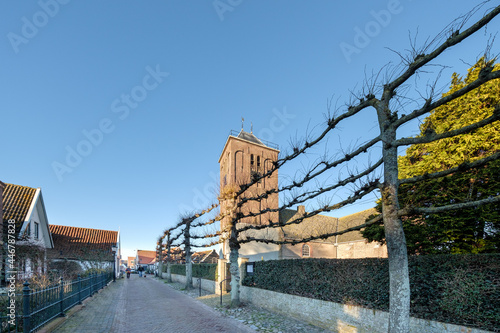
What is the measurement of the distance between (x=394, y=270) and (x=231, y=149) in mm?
32501

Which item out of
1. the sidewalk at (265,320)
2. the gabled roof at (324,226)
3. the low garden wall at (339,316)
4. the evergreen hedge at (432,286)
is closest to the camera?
the evergreen hedge at (432,286)

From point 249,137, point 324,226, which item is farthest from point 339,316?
point 249,137

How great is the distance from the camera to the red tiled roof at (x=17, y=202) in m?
18.5

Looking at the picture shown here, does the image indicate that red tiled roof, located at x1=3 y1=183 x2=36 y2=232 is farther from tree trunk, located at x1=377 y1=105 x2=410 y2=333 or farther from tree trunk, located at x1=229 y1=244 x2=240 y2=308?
tree trunk, located at x1=377 y1=105 x2=410 y2=333

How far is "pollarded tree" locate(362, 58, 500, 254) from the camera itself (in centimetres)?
833

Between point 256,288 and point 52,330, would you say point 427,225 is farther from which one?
point 52,330

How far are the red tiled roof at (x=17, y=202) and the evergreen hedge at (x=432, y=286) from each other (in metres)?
20.4

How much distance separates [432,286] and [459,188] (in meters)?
4.25

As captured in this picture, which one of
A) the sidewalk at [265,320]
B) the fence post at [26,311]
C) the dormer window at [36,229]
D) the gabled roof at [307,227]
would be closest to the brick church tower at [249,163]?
the gabled roof at [307,227]

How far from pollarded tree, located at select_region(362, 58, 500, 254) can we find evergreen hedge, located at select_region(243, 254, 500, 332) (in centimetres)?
169

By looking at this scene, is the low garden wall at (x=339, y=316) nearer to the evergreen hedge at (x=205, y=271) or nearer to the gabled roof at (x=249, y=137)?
the evergreen hedge at (x=205, y=271)

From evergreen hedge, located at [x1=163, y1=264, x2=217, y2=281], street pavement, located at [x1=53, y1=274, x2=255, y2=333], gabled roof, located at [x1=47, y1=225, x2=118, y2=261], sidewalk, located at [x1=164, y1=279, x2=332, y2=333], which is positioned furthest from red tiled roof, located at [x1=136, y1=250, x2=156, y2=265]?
sidewalk, located at [x1=164, y1=279, x2=332, y2=333]

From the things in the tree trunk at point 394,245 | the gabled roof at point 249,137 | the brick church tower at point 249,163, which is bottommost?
the tree trunk at point 394,245

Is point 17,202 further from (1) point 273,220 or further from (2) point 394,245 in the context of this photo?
(1) point 273,220
